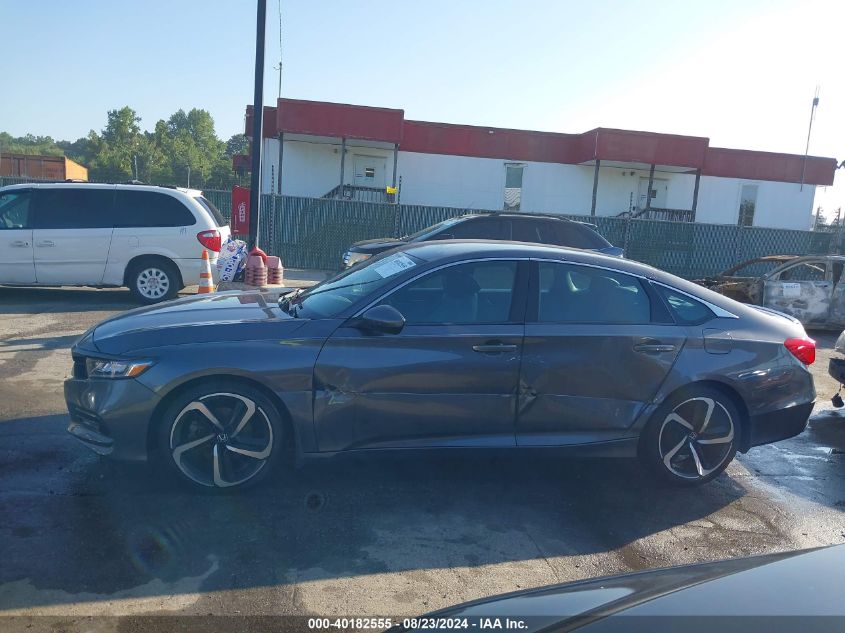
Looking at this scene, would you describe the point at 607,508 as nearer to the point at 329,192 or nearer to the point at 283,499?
the point at 283,499

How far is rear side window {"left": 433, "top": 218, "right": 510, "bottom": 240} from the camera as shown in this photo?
38.6ft

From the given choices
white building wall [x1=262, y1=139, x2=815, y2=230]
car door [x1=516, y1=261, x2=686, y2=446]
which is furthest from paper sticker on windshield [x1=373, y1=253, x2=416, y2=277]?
white building wall [x1=262, y1=139, x2=815, y2=230]

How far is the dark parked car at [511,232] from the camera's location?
11430 mm

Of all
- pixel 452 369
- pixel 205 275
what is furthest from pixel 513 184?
pixel 452 369

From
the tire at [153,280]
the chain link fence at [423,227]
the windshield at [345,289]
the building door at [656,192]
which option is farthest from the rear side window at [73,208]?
the building door at [656,192]

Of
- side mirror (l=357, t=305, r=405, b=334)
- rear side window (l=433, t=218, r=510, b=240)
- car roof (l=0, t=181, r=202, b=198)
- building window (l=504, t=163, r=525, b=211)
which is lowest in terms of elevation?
side mirror (l=357, t=305, r=405, b=334)

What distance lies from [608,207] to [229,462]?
94.1ft

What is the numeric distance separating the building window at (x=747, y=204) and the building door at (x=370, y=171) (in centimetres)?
1599

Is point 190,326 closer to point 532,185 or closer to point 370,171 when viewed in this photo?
point 370,171

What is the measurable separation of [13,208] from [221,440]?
794 cm

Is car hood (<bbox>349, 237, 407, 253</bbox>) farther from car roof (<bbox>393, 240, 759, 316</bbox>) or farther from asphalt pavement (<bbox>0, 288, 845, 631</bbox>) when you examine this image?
asphalt pavement (<bbox>0, 288, 845, 631</bbox>)

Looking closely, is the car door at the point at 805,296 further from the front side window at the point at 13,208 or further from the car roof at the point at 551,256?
the front side window at the point at 13,208

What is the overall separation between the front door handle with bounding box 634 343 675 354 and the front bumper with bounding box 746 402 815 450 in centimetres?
85

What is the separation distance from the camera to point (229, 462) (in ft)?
14.1
